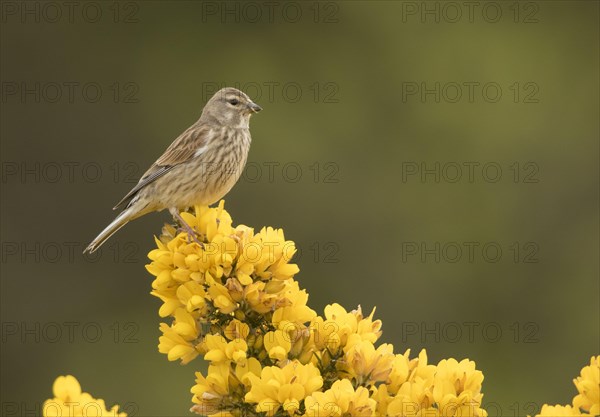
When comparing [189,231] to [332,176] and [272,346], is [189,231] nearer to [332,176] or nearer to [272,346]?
[272,346]

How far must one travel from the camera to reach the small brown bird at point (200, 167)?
5496mm

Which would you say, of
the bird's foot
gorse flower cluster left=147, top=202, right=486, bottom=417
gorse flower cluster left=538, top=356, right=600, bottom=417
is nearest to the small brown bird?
the bird's foot

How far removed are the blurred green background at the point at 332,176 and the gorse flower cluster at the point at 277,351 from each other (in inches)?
356

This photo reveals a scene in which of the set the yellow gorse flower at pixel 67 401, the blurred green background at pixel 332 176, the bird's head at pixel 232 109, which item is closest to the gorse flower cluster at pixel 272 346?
the yellow gorse flower at pixel 67 401

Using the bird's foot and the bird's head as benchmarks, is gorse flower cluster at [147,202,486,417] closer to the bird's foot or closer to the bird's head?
the bird's foot

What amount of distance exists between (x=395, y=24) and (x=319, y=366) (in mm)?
13295

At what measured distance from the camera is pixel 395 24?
16312mm

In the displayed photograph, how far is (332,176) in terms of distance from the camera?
563 inches

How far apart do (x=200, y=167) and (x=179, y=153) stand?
236 mm

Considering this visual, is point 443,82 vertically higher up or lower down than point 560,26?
lower down

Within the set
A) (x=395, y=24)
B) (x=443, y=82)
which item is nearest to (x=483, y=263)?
(x=443, y=82)

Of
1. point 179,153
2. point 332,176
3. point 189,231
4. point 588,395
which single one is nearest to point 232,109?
point 179,153

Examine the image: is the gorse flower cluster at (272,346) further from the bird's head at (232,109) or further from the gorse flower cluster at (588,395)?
the bird's head at (232,109)

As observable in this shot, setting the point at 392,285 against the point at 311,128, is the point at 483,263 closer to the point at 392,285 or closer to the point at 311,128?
the point at 392,285
